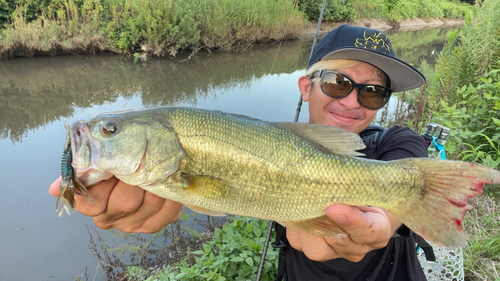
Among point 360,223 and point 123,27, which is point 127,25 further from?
point 360,223

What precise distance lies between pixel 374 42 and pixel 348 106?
0.55 meters

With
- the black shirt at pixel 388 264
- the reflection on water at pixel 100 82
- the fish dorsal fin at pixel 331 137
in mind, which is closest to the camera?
the fish dorsal fin at pixel 331 137

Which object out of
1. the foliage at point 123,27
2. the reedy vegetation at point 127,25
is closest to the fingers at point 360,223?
the reedy vegetation at point 127,25

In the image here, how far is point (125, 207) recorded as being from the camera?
1453mm

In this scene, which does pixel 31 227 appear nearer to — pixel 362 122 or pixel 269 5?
pixel 362 122

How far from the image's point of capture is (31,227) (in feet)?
12.2

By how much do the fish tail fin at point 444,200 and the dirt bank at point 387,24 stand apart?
67.7ft

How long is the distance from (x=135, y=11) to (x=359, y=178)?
12.5 m

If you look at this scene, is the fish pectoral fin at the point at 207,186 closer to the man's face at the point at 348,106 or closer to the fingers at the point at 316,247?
the fingers at the point at 316,247

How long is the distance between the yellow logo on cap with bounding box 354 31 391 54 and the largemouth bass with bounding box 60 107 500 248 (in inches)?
43.0

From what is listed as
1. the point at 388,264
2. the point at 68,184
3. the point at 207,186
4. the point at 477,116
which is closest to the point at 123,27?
the point at 68,184

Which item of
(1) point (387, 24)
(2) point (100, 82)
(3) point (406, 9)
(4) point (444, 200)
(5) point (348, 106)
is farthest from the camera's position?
(3) point (406, 9)

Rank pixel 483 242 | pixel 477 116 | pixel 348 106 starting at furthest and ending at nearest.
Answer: pixel 477 116 → pixel 483 242 → pixel 348 106

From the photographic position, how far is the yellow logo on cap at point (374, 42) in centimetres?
210
